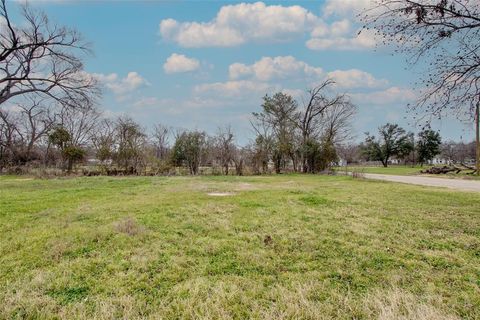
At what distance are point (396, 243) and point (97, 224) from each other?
4687 mm

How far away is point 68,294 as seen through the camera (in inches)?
104

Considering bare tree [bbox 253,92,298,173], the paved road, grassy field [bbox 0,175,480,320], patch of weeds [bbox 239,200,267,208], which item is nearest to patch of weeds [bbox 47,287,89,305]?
grassy field [bbox 0,175,480,320]

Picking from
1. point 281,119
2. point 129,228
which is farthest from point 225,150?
point 129,228

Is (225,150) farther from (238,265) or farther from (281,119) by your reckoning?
(238,265)

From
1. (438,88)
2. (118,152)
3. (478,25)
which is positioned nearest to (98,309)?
(438,88)

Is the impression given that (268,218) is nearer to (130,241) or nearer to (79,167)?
(130,241)

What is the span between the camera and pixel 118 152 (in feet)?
76.8

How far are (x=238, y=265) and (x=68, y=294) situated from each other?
1646 mm

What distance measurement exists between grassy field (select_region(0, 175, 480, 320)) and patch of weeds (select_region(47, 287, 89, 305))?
10 mm

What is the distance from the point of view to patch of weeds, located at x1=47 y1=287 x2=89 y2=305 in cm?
255

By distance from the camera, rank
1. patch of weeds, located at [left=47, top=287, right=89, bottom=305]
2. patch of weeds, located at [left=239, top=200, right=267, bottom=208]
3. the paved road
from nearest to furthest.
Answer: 1. patch of weeds, located at [left=47, top=287, right=89, bottom=305]
2. patch of weeds, located at [left=239, top=200, right=267, bottom=208]
3. the paved road

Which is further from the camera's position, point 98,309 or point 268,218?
point 268,218

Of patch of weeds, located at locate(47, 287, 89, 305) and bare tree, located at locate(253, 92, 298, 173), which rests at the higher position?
bare tree, located at locate(253, 92, 298, 173)

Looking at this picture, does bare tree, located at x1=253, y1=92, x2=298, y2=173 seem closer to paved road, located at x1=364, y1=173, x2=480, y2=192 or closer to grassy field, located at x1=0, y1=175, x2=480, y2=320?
paved road, located at x1=364, y1=173, x2=480, y2=192
